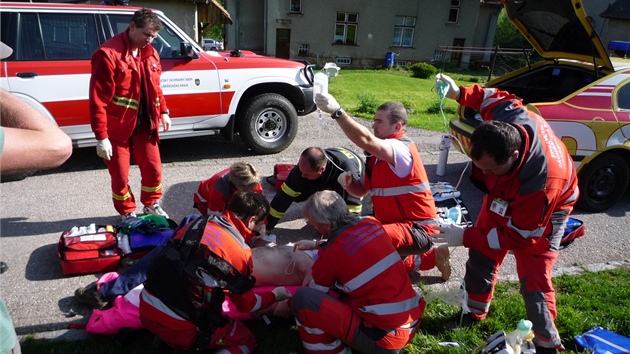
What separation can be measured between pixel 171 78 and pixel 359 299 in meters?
4.32

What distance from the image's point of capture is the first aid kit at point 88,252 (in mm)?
3596

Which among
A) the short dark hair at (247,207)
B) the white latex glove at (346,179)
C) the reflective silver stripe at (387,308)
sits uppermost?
the short dark hair at (247,207)

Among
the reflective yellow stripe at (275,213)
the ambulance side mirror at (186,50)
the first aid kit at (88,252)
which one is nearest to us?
the first aid kit at (88,252)

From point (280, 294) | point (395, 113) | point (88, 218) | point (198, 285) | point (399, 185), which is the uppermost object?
point (395, 113)

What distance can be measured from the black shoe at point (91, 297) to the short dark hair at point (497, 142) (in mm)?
2688

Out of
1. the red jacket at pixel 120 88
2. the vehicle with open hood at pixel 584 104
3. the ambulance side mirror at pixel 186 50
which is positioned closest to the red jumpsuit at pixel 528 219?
the vehicle with open hood at pixel 584 104

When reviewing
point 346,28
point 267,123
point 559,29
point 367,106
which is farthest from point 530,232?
point 346,28

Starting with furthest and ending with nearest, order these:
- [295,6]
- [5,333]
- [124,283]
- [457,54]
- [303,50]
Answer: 1. [457,54]
2. [303,50]
3. [295,6]
4. [124,283]
5. [5,333]

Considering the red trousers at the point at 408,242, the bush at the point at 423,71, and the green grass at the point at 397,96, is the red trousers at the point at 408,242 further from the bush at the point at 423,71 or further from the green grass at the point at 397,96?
the bush at the point at 423,71

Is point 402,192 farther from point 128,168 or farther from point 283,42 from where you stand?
point 283,42

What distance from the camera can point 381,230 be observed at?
9.03ft

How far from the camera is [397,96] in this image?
13.6 meters

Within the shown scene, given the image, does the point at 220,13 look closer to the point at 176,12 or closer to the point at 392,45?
the point at 176,12

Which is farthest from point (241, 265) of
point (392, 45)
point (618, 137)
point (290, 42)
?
point (392, 45)
